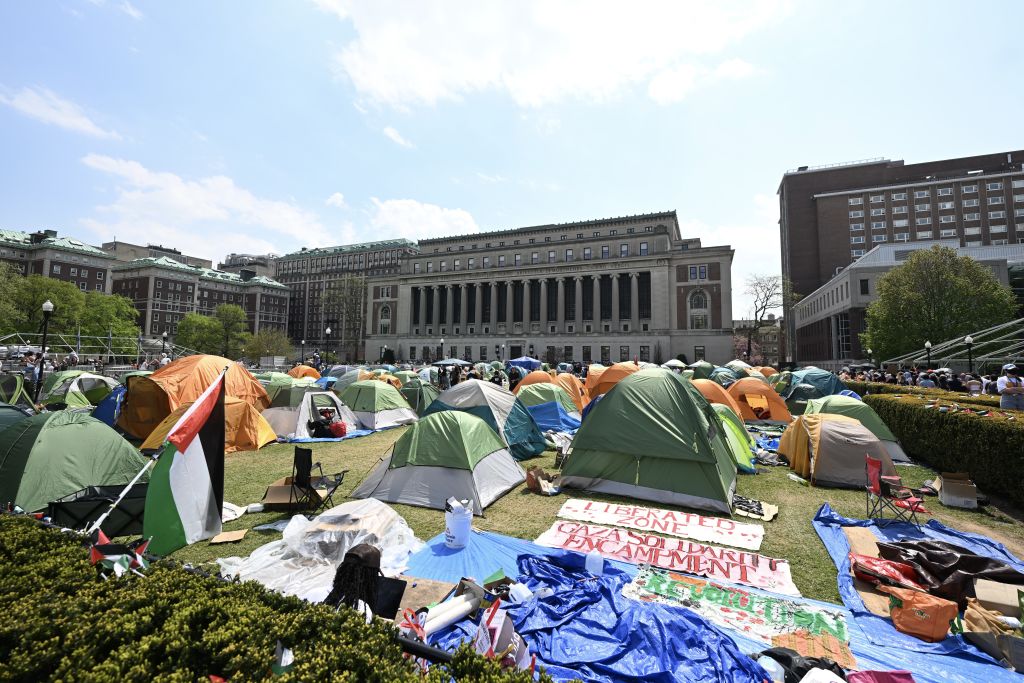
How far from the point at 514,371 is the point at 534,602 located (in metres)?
23.1

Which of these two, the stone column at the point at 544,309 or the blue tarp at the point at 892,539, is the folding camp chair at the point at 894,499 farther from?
the stone column at the point at 544,309

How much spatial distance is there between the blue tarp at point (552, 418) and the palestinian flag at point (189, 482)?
1064 centimetres

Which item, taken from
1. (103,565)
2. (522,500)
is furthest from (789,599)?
(103,565)

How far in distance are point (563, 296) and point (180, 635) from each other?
65.6 m

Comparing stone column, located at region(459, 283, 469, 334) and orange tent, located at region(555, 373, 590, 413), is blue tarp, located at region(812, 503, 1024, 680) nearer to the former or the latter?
orange tent, located at region(555, 373, 590, 413)

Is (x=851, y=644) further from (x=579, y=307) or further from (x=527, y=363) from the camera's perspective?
(x=579, y=307)

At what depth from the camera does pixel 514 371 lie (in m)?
27.7

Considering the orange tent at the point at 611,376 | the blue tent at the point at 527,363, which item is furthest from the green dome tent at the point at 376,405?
the blue tent at the point at 527,363

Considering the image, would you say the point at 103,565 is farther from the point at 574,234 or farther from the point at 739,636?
the point at 574,234

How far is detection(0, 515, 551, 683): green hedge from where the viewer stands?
92.8 inches

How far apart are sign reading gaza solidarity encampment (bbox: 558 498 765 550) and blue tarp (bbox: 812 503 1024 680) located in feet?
3.29

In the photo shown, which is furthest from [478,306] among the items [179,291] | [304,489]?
[304,489]

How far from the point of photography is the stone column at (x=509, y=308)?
226 ft

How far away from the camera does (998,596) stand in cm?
483
